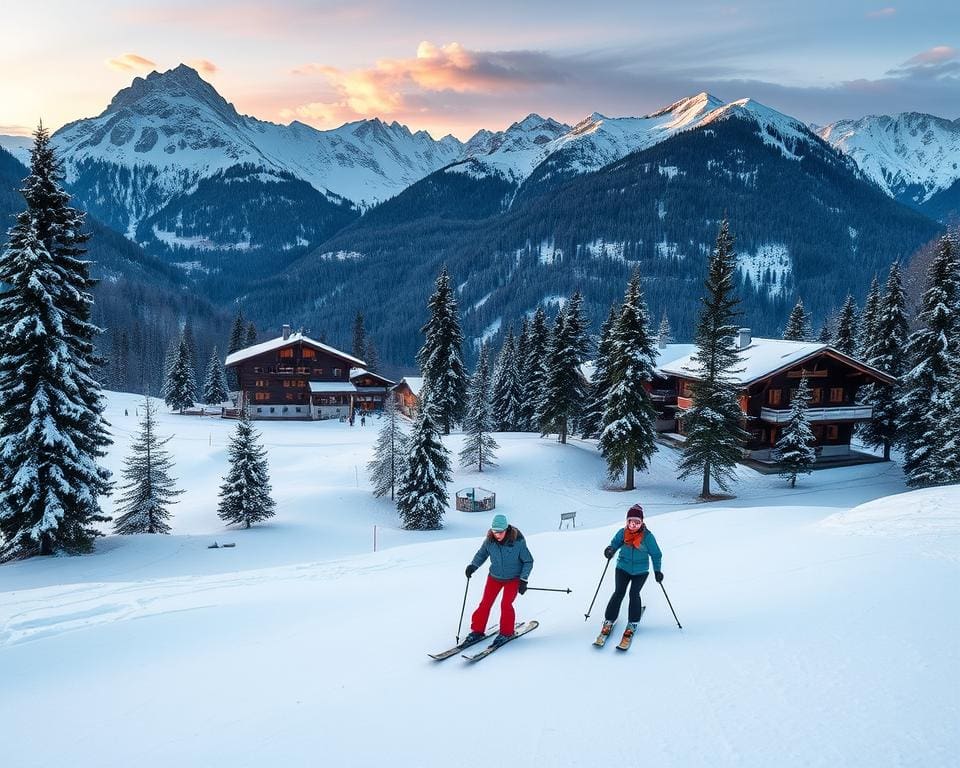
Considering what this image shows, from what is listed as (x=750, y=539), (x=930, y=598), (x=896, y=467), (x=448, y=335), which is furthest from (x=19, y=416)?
(x=896, y=467)

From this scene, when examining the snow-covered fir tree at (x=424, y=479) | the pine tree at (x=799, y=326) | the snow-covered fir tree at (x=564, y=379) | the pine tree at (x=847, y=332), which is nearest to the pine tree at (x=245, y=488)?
the snow-covered fir tree at (x=424, y=479)

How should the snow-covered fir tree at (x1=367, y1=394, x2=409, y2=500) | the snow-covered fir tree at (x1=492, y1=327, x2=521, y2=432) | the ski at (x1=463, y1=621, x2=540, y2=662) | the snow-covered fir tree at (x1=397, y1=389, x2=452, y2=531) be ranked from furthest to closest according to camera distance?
the snow-covered fir tree at (x1=492, y1=327, x2=521, y2=432) < the snow-covered fir tree at (x1=367, y1=394, x2=409, y2=500) < the snow-covered fir tree at (x1=397, y1=389, x2=452, y2=531) < the ski at (x1=463, y1=621, x2=540, y2=662)

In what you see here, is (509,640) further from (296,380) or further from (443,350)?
(296,380)

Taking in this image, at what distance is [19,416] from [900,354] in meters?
53.7

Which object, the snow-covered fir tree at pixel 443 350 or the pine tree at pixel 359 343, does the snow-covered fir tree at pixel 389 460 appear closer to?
the snow-covered fir tree at pixel 443 350

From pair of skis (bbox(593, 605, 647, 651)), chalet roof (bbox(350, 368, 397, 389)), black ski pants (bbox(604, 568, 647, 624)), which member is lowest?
pair of skis (bbox(593, 605, 647, 651))

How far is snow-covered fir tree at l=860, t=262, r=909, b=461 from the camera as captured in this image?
1734 inches

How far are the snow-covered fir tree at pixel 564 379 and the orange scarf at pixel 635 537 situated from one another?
37.0m

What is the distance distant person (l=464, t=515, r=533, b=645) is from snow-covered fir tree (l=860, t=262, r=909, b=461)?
44842 mm

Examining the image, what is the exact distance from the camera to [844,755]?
543cm

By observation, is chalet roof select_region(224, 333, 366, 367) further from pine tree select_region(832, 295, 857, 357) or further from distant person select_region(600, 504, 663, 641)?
distant person select_region(600, 504, 663, 641)

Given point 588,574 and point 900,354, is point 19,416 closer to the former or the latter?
point 588,574

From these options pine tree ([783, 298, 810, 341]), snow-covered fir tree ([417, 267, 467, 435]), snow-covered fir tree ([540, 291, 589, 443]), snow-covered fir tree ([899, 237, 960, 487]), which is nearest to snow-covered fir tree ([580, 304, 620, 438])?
snow-covered fir tree ([540, 291, 589, 443])

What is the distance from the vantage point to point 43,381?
20250 mm
